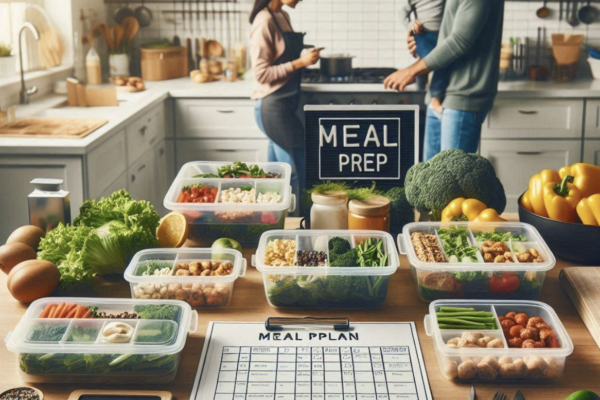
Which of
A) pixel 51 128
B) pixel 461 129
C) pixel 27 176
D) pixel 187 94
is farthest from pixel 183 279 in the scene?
pixel 187 94

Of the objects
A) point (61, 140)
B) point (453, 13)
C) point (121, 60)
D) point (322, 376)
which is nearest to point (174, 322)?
point (322, 376)

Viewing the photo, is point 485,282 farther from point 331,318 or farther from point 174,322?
point 174,322

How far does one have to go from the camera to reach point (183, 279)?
5.41 ft

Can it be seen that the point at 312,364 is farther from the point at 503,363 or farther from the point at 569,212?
the point at 569,212

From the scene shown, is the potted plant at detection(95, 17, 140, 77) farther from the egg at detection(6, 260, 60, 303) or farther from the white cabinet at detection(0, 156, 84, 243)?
the egg at detection(6, 260, 60, 303)

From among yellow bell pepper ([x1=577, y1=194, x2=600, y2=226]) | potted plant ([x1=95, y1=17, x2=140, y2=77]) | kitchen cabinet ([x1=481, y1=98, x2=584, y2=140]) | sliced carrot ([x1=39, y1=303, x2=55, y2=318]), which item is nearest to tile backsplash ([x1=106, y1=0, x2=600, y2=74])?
potted plant ([x1=95, y1=17, x2=140, y2=77])

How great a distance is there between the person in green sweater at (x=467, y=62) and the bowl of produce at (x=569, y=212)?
6.60 feet

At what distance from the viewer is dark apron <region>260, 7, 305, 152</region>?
4.54 m

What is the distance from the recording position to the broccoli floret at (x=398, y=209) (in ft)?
6.70

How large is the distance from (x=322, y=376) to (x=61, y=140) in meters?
2.26

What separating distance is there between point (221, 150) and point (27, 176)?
173 cm

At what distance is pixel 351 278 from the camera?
1.64 m

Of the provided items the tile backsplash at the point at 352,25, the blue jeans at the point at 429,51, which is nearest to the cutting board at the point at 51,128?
the blue jeans at the point at 429,51

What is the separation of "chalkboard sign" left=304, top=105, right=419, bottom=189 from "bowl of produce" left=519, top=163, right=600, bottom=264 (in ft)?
1.12
